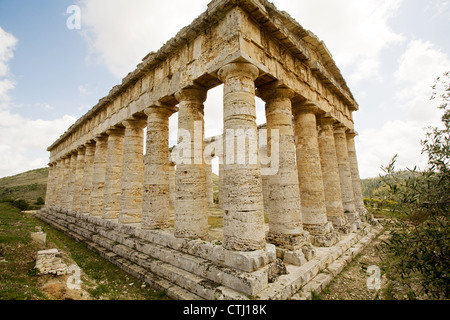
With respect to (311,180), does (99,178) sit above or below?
above

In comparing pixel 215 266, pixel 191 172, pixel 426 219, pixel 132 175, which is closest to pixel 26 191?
pixel 132 175

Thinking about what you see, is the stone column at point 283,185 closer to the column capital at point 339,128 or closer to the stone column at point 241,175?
the stone column at point 241,175

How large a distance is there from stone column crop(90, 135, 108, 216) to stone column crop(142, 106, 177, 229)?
5808 millimetres

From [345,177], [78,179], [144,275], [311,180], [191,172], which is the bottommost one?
[144,275]

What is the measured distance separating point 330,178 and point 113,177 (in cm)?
1089

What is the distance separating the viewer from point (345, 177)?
1197 cm

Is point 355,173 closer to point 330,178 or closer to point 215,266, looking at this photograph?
point 330,178

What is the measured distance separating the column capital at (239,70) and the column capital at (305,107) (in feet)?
11.0

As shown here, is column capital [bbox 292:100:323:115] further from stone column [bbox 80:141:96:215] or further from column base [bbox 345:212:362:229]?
stone column [bbox 80:141:96:215]

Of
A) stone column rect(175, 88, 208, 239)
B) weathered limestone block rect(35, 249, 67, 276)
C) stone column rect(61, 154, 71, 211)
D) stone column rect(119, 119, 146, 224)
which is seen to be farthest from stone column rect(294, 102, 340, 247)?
stone column rect(61, 154, 71, 211)

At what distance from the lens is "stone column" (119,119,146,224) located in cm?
977
